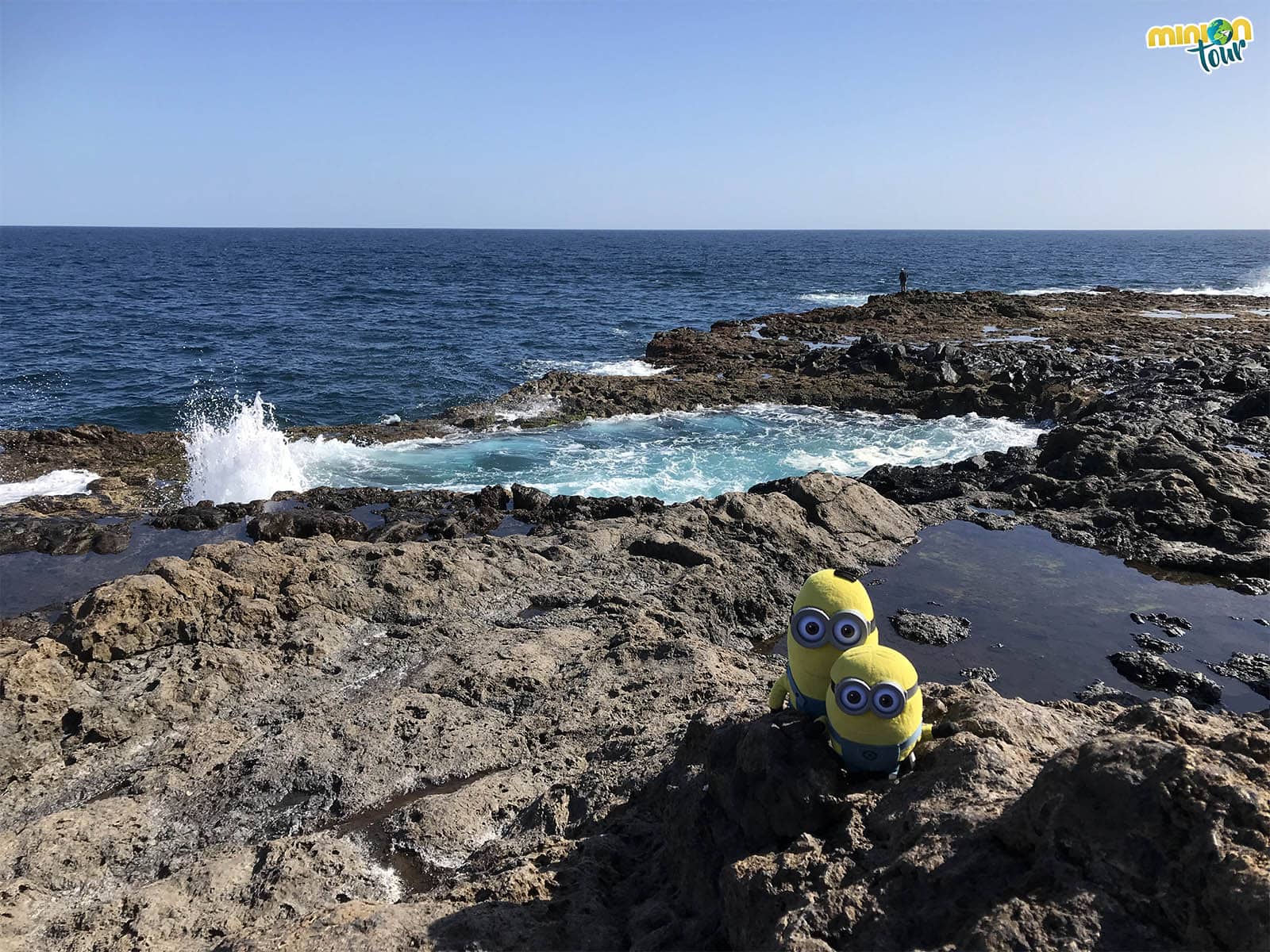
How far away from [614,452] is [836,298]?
123 feet

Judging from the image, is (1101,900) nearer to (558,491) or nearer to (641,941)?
(641,941)

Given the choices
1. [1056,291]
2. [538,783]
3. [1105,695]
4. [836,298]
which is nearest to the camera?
[538,783]

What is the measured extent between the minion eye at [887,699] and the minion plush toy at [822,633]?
0.64 meters

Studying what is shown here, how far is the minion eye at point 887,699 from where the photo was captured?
4.59m

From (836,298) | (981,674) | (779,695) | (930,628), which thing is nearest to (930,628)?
(930,628)

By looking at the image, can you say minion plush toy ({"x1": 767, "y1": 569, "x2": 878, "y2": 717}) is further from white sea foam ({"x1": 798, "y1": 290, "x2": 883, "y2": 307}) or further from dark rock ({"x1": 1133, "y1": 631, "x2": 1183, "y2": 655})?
white sea foam ({"x1": 798, "y1": 290, "x2": 883, "y2": 307})

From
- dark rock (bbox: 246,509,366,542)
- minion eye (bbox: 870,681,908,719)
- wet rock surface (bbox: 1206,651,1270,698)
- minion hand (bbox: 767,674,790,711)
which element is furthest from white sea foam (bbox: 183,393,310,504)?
wet rock surface (bbox: 1206,651,1270,698)

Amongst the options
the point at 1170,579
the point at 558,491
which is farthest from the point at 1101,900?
the point at 558,491

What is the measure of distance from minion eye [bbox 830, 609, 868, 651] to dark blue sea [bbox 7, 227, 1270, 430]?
66.6 feet

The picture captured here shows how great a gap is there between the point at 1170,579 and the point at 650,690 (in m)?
8.74

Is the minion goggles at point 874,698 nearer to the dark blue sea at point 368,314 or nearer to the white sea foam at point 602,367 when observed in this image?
the dark blue sea at point 368,314

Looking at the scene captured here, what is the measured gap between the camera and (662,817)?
547 cm

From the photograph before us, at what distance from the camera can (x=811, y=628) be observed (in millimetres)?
5359

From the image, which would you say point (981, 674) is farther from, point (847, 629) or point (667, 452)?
point (667, 452)
